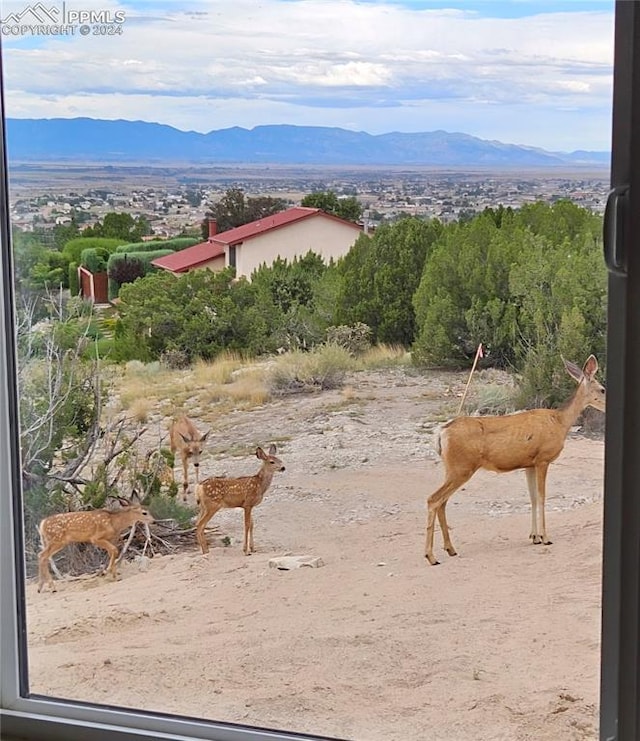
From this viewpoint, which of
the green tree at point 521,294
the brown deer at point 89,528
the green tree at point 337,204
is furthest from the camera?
the brown deer at point 89,528

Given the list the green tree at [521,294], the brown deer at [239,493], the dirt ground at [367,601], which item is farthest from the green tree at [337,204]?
the brown deer at [239,493]

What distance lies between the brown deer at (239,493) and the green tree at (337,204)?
0.36m

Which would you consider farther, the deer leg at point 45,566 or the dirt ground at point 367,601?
the deer leg at point 45,566

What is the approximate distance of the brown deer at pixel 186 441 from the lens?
1.65m

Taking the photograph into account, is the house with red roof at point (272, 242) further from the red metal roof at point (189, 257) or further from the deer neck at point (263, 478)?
the deer neck at point (263, 478)

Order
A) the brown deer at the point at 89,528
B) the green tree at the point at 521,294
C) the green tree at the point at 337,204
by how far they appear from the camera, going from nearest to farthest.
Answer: the green tree at the point at 521,294
the green tree at the point at 337,204
the brown deer at the point at 89,528

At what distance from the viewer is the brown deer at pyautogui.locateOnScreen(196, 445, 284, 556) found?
1621 mm

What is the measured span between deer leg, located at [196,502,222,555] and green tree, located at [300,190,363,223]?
47 centimetres

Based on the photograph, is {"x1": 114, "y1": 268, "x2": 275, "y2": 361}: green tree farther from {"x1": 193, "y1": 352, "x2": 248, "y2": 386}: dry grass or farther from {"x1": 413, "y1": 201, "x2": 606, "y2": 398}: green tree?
{"x1": 413, "y1": 201, "x2": 606, "y2": 398}: green tree

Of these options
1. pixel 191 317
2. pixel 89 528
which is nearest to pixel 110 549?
pixel 89 528

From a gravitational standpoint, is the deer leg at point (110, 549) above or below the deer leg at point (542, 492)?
below

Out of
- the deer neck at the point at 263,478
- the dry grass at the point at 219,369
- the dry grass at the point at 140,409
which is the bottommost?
the deer neck at the point at 263,478

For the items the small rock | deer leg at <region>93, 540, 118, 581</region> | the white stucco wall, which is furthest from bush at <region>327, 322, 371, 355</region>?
deer leg at <region>93, 540, 118, 581</region>

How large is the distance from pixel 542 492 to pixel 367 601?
0.98 ft
